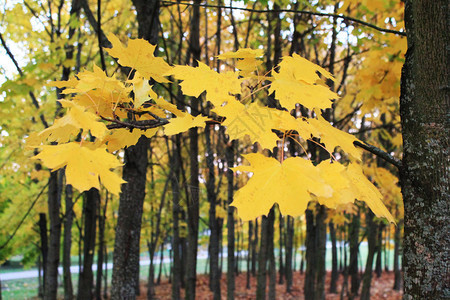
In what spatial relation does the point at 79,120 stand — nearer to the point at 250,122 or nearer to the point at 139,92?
the point at 139,92

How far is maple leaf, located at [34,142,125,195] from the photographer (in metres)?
0.75

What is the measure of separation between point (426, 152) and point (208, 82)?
0.81 metres

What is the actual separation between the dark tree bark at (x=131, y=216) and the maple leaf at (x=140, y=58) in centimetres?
138

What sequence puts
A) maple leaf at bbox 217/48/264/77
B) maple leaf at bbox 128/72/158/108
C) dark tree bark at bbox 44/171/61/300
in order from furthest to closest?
1. dark tree bark at bbox 44/171/61/300
2. maple leaf at bbox 217/48/264/77
3. maple leaf at bbox 128/72/158/108

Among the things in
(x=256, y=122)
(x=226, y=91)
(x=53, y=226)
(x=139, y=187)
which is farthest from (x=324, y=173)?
(x=53, y=226)

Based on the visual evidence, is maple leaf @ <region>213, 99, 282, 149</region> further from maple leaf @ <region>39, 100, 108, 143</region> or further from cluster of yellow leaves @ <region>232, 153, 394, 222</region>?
maple leaf @ <region>39, 100, 108, 143</region>

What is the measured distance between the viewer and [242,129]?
866 millimetres

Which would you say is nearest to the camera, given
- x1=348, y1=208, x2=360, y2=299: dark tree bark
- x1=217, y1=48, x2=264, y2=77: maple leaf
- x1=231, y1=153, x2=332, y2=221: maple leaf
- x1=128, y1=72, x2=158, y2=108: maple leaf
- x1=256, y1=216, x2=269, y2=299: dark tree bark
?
x1=231, y1=153, x2=332, y2=221: maple leaf

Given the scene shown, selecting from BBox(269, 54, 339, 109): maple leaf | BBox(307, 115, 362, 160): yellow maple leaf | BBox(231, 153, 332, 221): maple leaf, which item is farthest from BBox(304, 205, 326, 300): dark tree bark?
BBox(231, 153, 332, 221): maple leaf

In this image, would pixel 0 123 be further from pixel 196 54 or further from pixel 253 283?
pixel 253 283

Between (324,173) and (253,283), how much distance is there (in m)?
15.1

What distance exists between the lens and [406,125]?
123 cm

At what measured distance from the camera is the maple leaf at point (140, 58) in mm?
1110

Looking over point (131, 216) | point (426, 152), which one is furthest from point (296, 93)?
point (131, 216)
